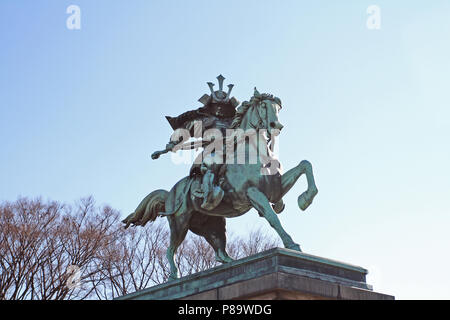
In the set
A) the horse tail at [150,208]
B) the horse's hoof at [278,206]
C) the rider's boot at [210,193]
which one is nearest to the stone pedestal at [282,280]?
the rider's boot at [210,193]

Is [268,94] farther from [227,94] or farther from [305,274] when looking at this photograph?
[305,274]

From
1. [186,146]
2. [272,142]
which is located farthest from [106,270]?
[272,142]

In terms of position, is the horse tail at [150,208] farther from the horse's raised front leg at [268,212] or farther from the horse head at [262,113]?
the horse's raised front leg at [268,212]

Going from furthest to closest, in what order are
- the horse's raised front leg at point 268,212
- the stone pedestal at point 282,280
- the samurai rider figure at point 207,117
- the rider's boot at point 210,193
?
the samurai rider figure at point 207,117, the rider's boot at point 210,193, the horse's raised front leg at point 268,212, the stone pedestal at point 282,280

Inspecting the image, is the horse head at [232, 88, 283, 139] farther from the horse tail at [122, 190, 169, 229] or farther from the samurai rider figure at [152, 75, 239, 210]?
the horse tail at [122, 190, 169, 229]

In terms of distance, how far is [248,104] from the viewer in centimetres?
977

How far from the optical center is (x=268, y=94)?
9484 mm

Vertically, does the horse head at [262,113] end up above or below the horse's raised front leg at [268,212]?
above

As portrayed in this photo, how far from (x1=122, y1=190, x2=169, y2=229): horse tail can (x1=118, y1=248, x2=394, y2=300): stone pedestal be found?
2174 millimetres

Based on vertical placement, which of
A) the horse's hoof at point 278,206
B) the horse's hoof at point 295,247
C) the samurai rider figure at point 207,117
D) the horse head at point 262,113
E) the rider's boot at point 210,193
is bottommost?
the horse's hoof at point 295,247

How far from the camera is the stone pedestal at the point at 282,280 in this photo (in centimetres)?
713

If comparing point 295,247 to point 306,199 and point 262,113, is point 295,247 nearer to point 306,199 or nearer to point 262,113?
point 306,199

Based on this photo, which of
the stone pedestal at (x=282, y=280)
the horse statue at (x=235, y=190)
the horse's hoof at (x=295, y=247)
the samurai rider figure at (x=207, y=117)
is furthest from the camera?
the samurai rider figure at (x=207, y=117)
